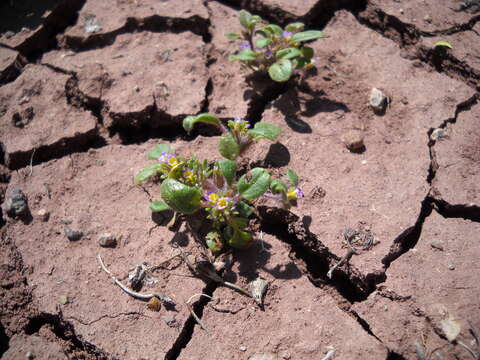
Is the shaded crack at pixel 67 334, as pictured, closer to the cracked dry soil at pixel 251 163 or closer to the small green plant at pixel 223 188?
the cracked dry soil at pixel 251 163

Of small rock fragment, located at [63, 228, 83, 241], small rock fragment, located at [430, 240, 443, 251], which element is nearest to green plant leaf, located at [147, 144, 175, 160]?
small rock fragment, located at [63, 228, 83, 241]

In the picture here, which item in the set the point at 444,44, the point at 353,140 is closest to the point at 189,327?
the point at 353,140

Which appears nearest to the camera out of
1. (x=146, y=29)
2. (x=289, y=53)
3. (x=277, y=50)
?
(x=289, y=53)

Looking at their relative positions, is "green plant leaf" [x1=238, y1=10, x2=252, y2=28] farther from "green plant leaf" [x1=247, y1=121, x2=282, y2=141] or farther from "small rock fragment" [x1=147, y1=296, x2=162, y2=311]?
"small rock fragment" [x1=147, y1=296, x2=162, y2=311]

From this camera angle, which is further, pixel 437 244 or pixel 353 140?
pixel 353 140

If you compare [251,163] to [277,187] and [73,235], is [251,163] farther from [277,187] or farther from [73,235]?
[73,235]

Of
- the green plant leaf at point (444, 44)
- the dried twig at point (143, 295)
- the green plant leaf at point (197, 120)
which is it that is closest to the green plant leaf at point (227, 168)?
the green plant leaf at point (197, 120)
